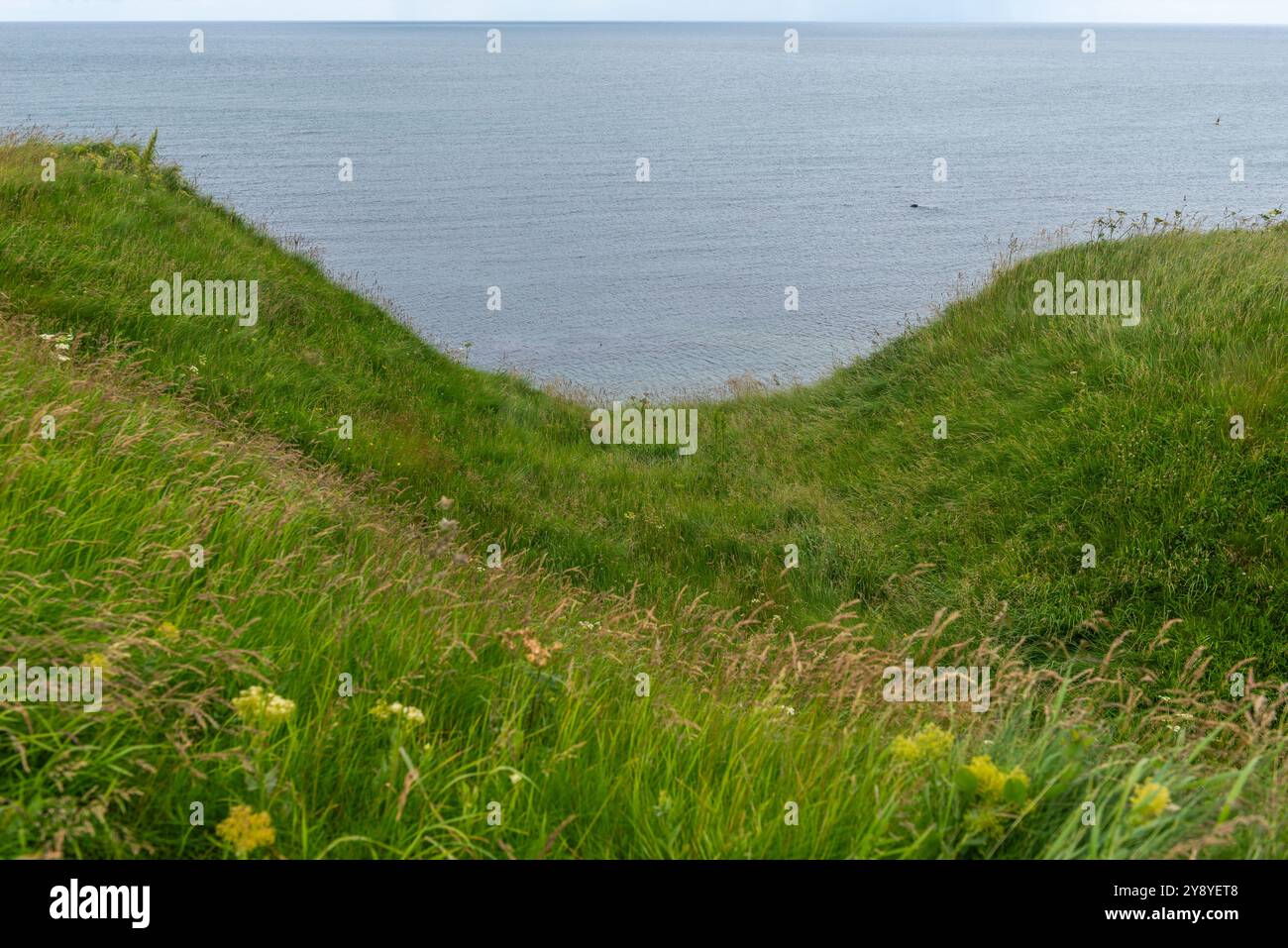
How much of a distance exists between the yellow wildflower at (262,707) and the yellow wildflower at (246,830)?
357 mm

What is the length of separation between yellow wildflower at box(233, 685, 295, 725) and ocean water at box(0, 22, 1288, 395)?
1883 centimetres

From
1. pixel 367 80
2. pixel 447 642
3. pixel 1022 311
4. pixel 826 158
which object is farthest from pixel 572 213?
pixel 367 80

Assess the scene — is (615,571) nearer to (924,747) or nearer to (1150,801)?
(924,747)

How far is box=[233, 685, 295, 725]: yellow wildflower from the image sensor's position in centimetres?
329

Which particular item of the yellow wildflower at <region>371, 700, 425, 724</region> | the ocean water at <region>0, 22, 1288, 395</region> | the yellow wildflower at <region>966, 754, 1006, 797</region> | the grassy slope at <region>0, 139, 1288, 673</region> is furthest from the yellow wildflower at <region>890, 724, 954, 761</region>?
the ocean water at <region>0, 22, 1288, 395</region>

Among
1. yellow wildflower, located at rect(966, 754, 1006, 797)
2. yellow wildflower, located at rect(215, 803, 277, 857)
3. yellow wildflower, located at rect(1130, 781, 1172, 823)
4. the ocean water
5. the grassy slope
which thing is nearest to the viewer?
yellow wildflower, located at rect(215, 803, 277, 857)

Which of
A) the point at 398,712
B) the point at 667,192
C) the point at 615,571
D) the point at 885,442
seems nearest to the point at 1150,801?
the point at 398,712

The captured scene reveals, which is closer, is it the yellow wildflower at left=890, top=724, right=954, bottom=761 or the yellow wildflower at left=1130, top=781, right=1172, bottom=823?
the yellow wildflower at left=1130, top=781, right=1172, bottom=823

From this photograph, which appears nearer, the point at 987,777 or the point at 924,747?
the point at 987,777

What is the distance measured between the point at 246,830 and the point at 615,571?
8848 mm

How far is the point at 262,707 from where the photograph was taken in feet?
10.8

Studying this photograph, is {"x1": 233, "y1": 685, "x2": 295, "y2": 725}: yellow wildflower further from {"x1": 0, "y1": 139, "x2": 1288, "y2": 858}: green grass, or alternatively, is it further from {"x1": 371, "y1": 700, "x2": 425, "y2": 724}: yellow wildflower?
{"x1": 371, "y1": 700, "x2": 425, "y2": 724}: yellow wildflower
